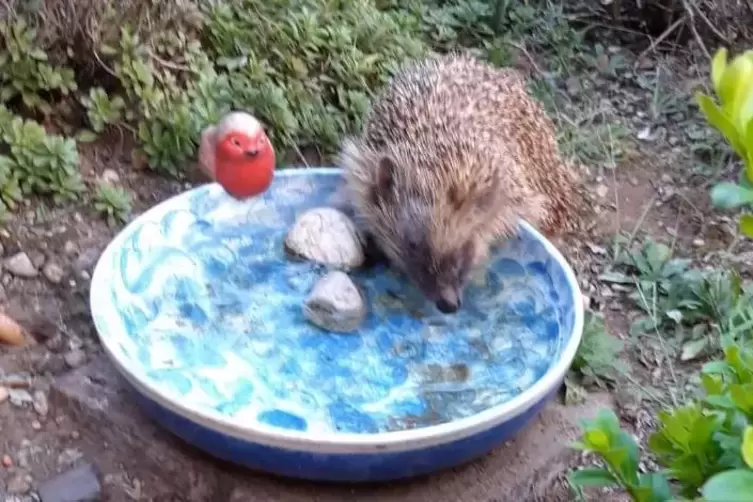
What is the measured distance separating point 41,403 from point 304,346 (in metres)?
0.61

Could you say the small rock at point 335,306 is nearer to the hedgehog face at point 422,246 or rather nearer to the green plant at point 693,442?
the hedgehog face at point 422,246

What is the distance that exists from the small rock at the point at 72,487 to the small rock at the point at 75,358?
1.01 ft

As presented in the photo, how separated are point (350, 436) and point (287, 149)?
4.57 feet

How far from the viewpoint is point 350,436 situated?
1.88 metres

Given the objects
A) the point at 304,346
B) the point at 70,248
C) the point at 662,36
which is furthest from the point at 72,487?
the point at 662,36

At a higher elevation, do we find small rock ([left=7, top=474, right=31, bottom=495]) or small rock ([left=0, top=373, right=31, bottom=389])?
small rock ([left=0, top=373, right=31, bottom=389])

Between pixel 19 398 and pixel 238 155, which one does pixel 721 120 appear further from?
pixel 19 398

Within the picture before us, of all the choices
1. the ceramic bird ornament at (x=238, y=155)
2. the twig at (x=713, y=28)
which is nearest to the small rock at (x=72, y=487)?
the ceramic bird ornament at (x=238, y=155)

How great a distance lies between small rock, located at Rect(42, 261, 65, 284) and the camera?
2.53 meters

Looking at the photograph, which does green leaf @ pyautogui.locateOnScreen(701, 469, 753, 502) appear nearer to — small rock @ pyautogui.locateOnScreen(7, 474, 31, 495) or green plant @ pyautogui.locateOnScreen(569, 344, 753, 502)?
green plant @ pyautogui.locateOnScreen(569, 344, 753, 502)

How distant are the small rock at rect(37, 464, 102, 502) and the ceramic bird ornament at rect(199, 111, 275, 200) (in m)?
0.73

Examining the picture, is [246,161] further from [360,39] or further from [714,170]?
[714,170]

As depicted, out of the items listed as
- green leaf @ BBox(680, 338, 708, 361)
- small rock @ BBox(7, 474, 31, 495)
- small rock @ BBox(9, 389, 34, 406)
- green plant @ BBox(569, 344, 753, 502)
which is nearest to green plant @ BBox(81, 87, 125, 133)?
small rock @ BBox(9, 389, 34, 406)

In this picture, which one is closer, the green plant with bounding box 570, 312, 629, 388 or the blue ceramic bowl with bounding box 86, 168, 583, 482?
the blue ceramic bowl with bounding box 86, 168, 583, 482
